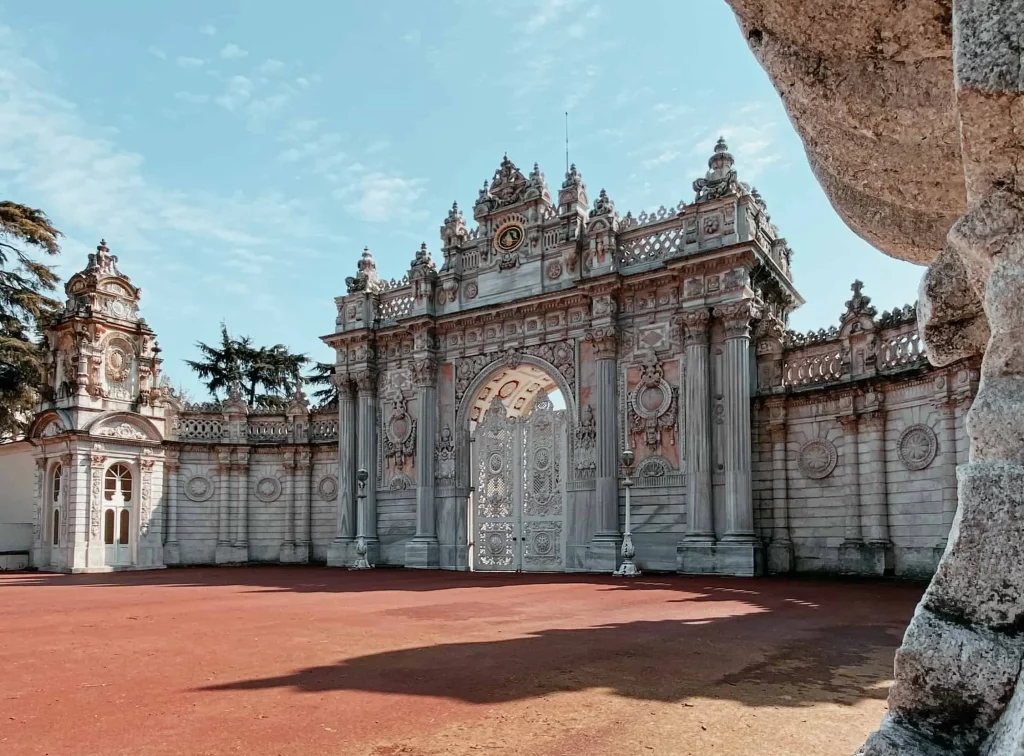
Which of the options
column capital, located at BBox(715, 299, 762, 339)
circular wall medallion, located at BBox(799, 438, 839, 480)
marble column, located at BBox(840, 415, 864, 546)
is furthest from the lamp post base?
column capital, located at BBox(715, 299, 762, 339)

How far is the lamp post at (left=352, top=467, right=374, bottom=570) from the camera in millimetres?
21812

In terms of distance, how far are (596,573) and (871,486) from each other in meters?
6.16

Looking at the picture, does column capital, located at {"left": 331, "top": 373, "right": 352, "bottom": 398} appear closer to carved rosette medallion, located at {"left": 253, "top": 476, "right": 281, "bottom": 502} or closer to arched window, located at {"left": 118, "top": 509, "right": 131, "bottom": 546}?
carved rosette medallion, located at {"left": 253, "top": 476, "right": 281, "bottom": 502}

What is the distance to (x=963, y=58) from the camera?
1.87 meters

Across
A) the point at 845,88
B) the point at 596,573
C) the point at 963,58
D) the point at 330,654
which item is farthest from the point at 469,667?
the point at 596,573

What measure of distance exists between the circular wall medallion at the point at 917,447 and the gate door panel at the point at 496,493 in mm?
9192

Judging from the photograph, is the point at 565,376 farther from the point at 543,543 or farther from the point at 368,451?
the point at 368,451

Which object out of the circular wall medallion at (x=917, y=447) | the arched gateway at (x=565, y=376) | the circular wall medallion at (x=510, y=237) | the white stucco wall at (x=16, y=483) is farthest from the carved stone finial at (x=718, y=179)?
the white stucco wall at (x=16, y=483)

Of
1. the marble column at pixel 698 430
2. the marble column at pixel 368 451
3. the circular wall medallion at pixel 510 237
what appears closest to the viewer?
the marble column at pixel 698 430

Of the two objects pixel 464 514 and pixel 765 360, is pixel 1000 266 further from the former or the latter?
pixel 464 514

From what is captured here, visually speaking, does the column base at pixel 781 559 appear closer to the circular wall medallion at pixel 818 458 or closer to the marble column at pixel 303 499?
the circular wall medallion at pixel 818 458

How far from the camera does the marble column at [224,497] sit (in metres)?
25.5

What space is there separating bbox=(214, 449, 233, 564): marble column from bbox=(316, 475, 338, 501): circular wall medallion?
2925 mm

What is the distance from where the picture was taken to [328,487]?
1009 inches
